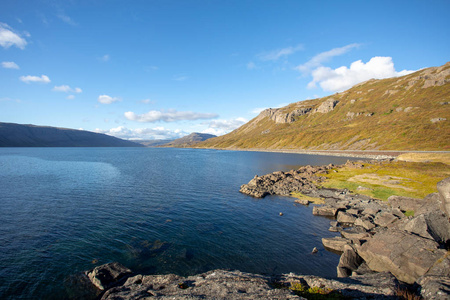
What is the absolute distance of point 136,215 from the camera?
37312 mm

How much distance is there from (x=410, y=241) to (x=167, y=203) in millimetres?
39859

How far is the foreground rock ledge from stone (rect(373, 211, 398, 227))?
18.1 m

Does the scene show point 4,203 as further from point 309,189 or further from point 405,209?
point 405,209

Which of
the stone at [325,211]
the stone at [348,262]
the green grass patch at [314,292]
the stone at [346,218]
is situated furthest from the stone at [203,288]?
the stone at [325,211]

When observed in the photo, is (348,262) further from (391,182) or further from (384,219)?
(391,182)

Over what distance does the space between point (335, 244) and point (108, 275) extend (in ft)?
88.1

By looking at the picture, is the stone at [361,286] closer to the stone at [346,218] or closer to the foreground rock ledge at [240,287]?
the foreground rock ledge at [240,287]

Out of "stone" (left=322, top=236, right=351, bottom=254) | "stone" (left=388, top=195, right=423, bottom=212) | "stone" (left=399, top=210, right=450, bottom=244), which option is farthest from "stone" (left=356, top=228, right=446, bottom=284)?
"stone" (left=388, top=195, right=423, bottom=212)

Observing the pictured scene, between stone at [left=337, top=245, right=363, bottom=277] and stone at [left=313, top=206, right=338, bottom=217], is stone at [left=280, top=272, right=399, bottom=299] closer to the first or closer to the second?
stone at [left=337, top=245, right=363, bottom=277]

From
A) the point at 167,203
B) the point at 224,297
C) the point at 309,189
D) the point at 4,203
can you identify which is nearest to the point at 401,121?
the point at 309,189

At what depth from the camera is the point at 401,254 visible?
774 inches

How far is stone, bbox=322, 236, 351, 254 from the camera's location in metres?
26.9

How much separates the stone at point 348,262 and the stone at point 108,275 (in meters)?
21.6

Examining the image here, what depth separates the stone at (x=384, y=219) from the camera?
30359 millimetres
